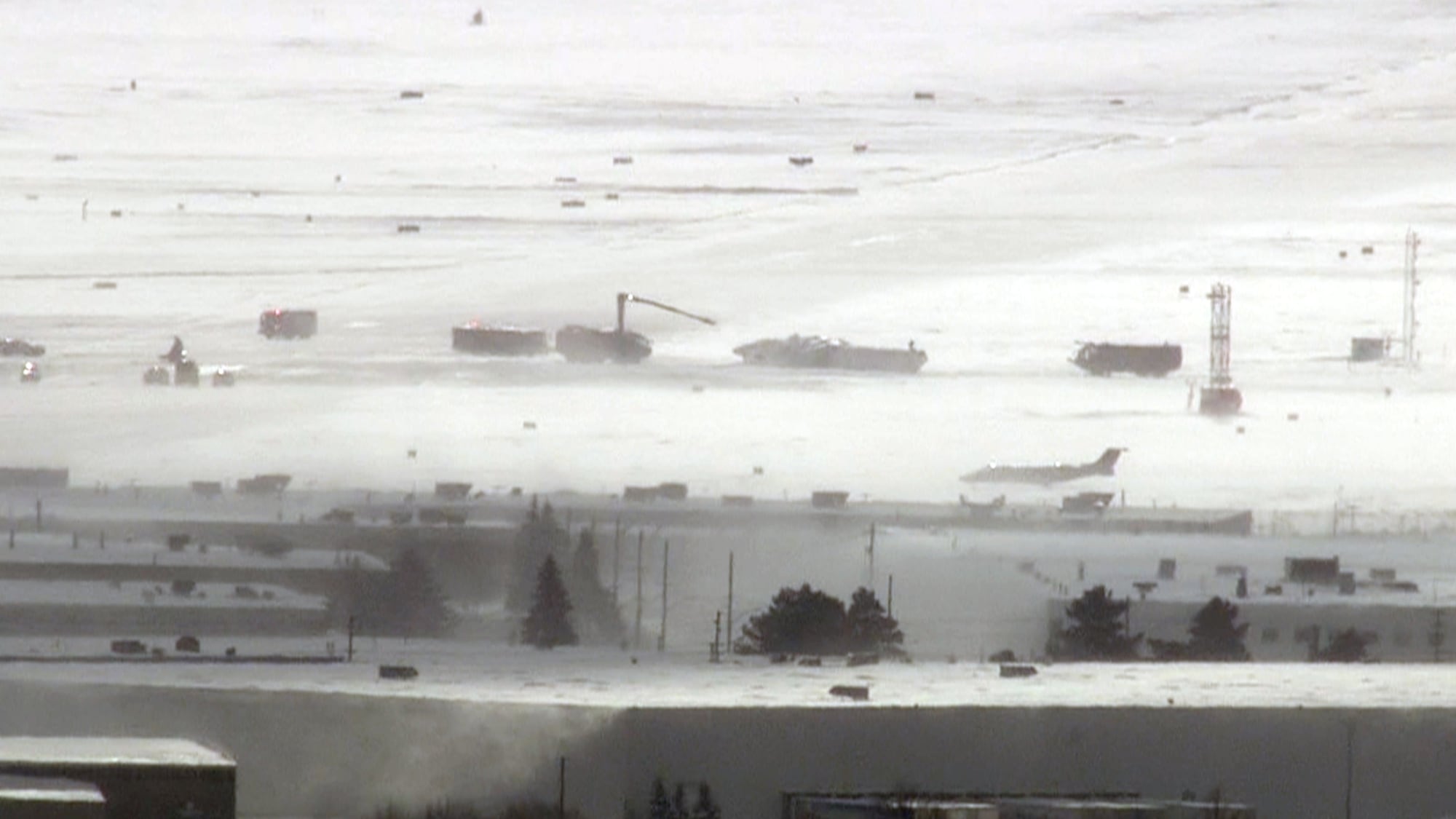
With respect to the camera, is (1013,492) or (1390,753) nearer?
(1390,753)

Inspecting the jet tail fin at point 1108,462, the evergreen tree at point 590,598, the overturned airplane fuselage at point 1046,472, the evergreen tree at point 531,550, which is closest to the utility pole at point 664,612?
the evergreen tree at point 590,598

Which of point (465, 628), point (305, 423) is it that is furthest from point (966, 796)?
point (305, 423)

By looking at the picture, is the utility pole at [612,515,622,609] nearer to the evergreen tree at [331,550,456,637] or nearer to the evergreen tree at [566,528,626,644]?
the evergreen tree at [566,528,626,644]

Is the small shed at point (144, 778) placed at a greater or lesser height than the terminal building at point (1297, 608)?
lesser

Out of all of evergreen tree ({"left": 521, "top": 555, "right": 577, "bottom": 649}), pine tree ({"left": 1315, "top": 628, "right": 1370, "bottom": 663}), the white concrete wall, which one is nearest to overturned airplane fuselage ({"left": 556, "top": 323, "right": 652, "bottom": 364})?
evergreen tree ({"left": 521, "top": 555, "right": 577, "bottom": 649})

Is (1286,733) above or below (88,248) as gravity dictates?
below

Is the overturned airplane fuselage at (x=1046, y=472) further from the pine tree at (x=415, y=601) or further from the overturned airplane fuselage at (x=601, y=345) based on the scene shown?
the pine tree at (x=415, y=601)

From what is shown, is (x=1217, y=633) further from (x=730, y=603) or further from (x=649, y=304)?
(x=649, y=304)

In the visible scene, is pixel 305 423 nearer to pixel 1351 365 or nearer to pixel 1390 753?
pixel 1351 365
